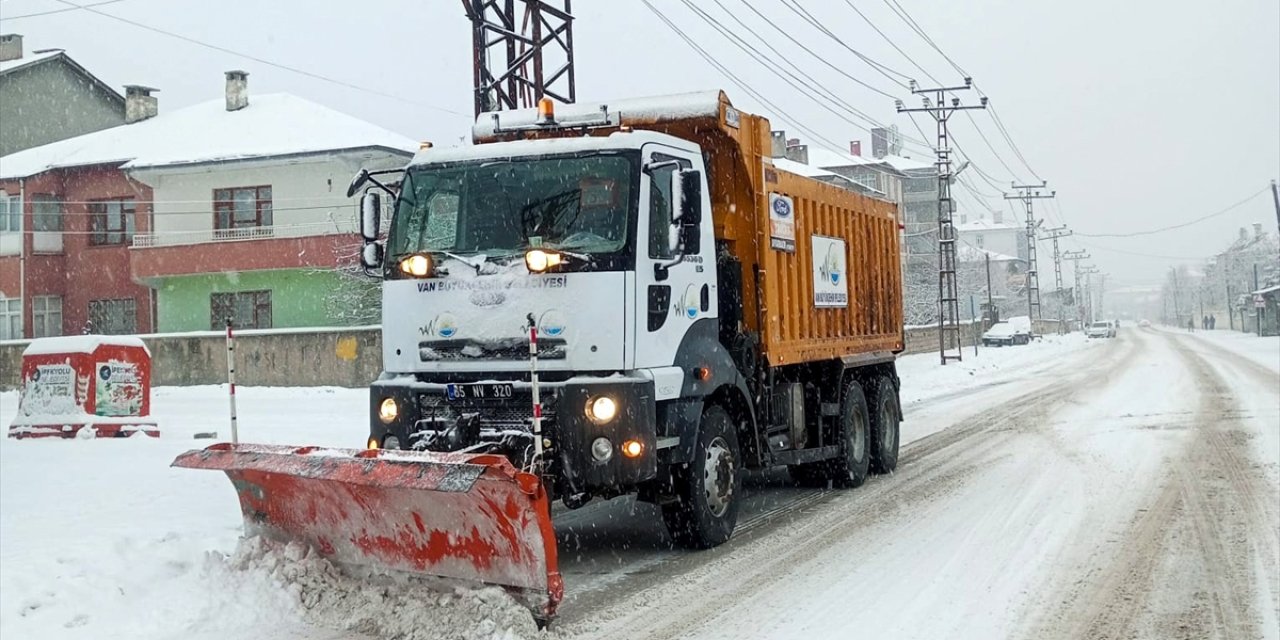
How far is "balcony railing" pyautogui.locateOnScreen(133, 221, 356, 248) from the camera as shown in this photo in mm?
33312

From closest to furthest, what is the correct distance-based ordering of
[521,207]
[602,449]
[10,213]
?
[602,449] < [521,207] < [10,213]

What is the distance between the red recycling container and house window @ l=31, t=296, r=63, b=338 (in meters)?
26.1

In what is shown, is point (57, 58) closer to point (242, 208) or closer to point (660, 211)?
point (242, 208)

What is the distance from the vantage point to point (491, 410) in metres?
6.62

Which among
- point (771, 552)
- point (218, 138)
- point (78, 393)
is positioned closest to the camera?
point (771, 552)

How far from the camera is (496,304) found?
21.9 ft

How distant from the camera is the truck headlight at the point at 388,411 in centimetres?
688

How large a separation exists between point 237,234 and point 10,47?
19.7 m

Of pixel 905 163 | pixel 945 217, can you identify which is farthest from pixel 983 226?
pixel 945 217

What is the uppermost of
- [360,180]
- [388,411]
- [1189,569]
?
[360,180]

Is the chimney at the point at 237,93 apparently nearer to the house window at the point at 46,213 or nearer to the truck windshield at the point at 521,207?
the house window at the point at 46,213

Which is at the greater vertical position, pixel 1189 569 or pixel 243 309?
pixel 243 309

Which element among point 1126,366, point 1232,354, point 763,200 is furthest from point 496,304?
point 1232,354

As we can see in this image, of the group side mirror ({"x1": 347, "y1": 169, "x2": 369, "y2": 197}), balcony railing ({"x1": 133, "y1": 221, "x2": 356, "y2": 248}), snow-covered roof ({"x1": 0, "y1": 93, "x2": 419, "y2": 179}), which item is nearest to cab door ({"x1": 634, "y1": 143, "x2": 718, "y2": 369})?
side mirror ({"x1": 347, "y1": 169, "x2": 369, "y2": 197})
